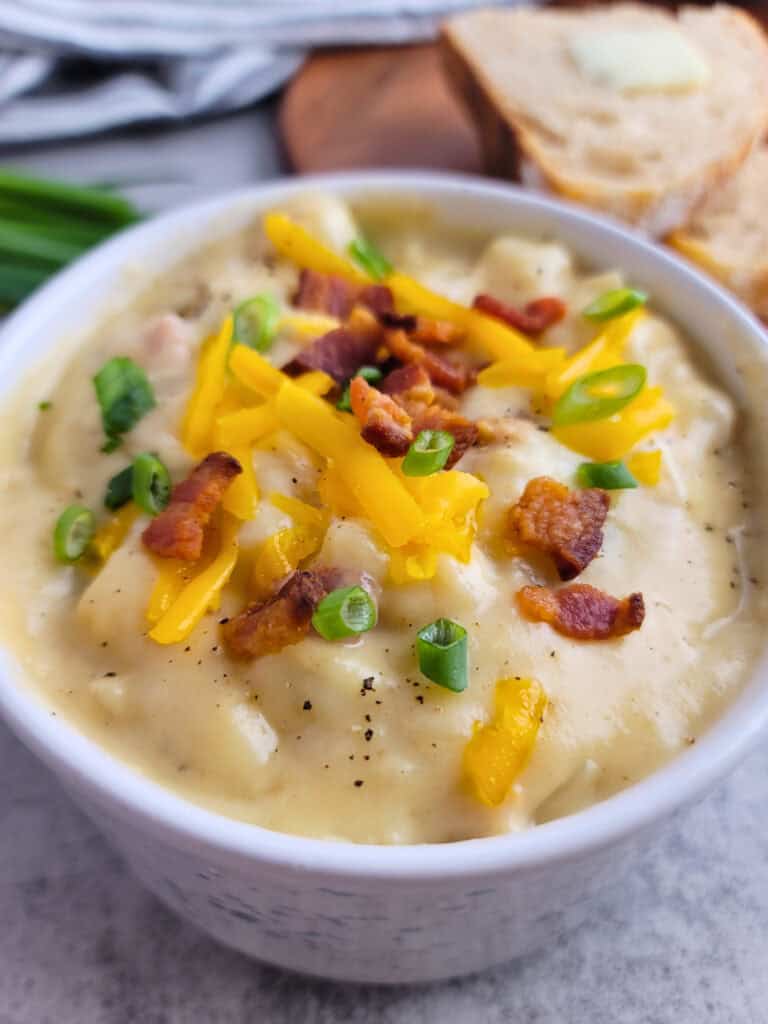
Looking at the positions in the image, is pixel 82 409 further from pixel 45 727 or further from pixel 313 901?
pixel 313 901

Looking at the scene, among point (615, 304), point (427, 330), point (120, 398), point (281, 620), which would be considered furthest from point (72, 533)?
point (615, 304)

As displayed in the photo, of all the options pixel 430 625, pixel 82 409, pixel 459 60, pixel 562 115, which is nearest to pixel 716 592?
pixel 430 625

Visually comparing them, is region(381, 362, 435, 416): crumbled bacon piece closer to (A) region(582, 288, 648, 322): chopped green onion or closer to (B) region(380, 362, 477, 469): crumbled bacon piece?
(B) region(380, 362, 477, 469): crumbled bacon piece

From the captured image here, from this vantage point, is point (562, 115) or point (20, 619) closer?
point (20, 619)

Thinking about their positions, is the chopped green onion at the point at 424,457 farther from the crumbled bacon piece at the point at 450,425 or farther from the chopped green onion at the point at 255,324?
the chopped green onion at the point at 255,324

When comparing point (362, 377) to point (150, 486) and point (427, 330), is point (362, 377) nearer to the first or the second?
point (427, 330)
